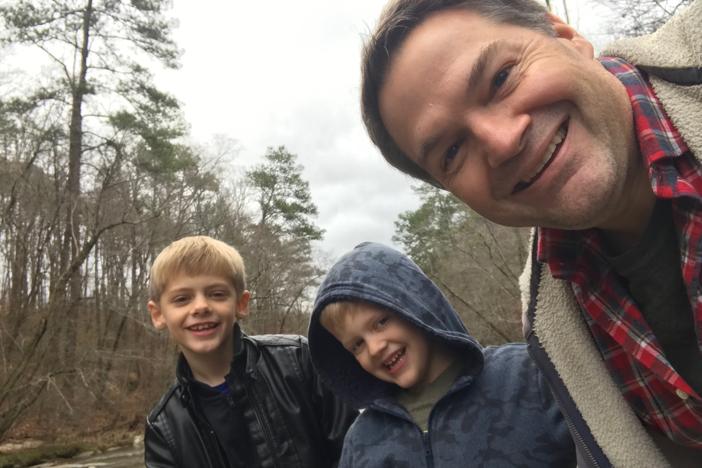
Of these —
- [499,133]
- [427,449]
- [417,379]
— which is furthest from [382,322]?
[499,133]

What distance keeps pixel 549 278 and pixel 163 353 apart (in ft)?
53.1

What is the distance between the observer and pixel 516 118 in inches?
49.9

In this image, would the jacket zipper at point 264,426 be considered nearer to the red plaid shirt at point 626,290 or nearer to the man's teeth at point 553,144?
the red plaid shirt at point 626,290

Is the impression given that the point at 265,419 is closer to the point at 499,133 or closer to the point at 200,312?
the point at 200,312

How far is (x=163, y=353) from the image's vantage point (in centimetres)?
1628

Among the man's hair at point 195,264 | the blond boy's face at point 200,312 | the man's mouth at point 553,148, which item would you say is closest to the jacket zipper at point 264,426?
the blond boy's face at point 200,312

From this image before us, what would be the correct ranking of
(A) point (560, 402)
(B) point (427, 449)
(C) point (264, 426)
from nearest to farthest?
1. (A) point (560, 402)
2. (B) point (427, 449)
3. (C) point (264, 426)

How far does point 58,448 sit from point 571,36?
12.9m

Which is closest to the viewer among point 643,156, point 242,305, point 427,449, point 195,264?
point 643,156

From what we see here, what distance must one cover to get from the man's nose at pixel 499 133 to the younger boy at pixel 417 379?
34.9 inches

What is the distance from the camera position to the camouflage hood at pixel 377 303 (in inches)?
81.0

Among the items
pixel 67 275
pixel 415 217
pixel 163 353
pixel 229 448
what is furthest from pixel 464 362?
pixel 415 217

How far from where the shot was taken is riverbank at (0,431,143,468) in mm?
10297

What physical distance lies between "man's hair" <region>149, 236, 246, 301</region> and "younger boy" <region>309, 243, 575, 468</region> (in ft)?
2.08
